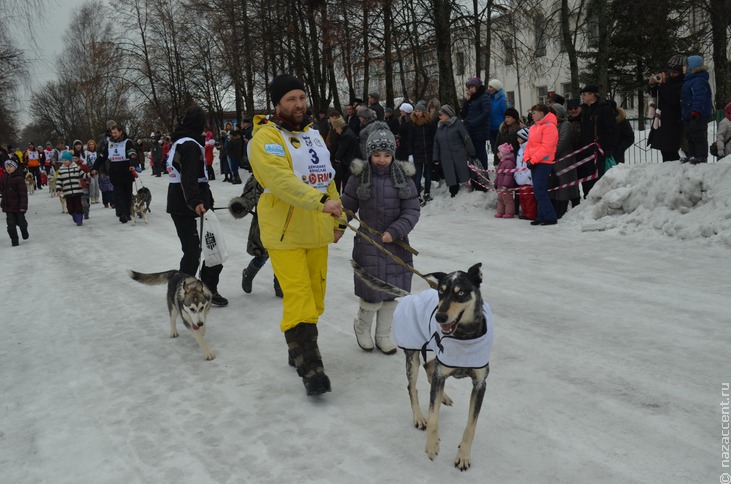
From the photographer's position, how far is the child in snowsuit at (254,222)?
6.55 metres

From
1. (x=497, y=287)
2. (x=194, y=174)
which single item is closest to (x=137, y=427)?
(x=194, y=174)

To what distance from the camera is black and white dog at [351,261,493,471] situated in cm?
311

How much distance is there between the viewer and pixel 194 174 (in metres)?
6.14

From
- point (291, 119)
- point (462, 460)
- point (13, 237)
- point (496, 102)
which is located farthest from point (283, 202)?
point (496, 102)

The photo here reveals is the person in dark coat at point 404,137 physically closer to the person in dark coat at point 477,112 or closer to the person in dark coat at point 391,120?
the person in dark coat at point 391,120

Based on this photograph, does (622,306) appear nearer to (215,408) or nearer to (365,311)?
(365,311)

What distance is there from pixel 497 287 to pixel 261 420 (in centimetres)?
352

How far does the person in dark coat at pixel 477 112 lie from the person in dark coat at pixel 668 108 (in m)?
3.38

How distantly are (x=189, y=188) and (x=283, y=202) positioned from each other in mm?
2132

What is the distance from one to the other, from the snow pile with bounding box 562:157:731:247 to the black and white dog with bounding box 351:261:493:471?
19.2 ft

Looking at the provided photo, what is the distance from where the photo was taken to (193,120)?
651cm

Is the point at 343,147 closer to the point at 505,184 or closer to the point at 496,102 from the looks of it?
the point at 505,184

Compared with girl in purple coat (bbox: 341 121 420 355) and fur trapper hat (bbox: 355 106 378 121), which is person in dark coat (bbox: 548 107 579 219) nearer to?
fur trapper hat (bbox: 355 106 378 121)

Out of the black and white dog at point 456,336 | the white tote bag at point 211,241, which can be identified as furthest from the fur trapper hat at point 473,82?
the black and white dog at point 456,336
